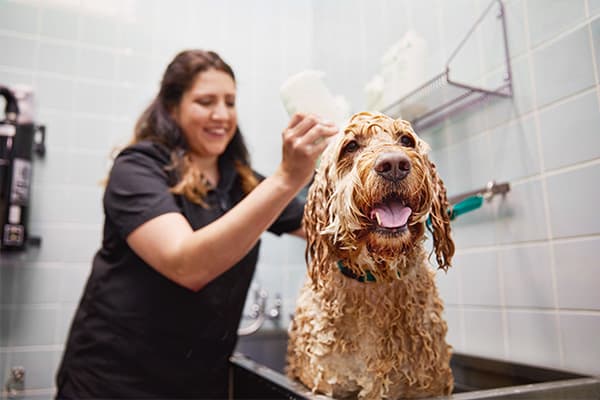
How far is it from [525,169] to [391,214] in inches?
14.9

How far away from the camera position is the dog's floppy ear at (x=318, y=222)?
1.78ft

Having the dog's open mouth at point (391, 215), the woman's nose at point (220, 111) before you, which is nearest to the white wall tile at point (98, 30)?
the woman's nose at point (220, 111)

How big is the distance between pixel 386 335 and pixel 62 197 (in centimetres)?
146

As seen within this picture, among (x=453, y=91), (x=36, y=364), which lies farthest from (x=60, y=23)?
(x=453, y=91)

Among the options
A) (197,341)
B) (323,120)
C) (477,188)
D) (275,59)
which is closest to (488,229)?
(477,188)

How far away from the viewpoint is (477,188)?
69 centimetres

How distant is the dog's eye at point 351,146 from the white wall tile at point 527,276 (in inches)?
13.8

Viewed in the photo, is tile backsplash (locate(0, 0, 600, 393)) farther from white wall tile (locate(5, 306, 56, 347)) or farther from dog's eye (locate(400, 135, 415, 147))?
white wall tile (locate(5, 306, 56, 347))

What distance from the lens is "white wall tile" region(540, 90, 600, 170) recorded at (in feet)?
2.04

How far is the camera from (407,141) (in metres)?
0.50

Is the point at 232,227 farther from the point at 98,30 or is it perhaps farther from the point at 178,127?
the point at 98,30

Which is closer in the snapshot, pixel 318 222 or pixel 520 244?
pixel 318 222

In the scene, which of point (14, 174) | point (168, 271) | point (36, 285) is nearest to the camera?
point (168, 271)

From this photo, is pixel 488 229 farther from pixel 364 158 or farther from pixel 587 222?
pixel 364 158
